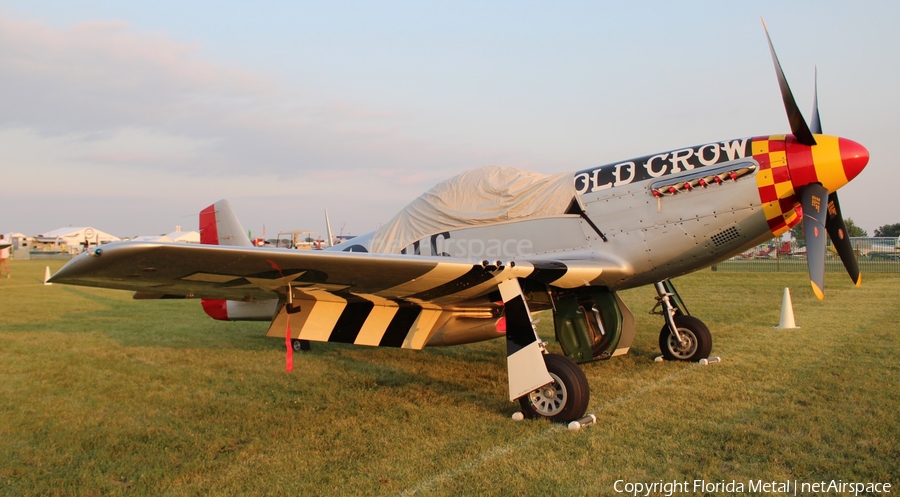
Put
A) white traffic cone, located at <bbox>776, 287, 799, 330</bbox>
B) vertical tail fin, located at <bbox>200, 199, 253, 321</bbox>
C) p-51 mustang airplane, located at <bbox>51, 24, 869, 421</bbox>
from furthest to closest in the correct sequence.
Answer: white traffic cone, located at <bbox>776, 287, 799, 330</bbox>, vertical tail fin, located at <bbox>200, 199, 253, 321</bbox>, p-51 mustang airplane, located at <bbox>51, 24, 869, 421</bbox>

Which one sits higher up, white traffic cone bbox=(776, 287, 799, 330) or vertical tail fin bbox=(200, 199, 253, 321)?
vertical tail fin bbox=(200, 199, 253, 321)

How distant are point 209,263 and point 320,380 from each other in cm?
311

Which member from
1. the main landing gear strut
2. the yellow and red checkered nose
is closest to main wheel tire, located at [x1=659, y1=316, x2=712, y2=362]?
the main landing gear strut

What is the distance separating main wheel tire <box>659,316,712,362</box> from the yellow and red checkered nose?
2.34 m

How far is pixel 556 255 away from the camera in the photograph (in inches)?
231

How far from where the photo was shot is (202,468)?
3.78m

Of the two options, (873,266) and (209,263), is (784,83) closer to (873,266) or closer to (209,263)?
(209,263)

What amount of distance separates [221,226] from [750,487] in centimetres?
721

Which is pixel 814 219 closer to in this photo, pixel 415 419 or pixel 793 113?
pixel 793 113

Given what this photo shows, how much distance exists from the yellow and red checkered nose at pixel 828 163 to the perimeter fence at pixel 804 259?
18179 millimetres

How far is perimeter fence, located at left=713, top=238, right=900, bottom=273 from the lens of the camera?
24.2 m

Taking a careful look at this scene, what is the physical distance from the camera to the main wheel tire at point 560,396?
4.51 m

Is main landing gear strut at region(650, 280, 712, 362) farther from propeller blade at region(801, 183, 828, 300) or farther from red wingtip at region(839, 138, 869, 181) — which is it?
red wingtip at region(839, 138, 869, 181)

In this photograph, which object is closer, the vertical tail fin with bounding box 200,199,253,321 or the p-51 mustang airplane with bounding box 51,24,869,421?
the p-51 mustang airplane with bounding box 51,24,869,421
